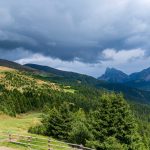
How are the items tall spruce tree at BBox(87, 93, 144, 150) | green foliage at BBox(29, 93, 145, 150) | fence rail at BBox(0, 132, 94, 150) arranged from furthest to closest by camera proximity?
tall spruce tree at BBox(87, 93, 144, 150)
green foliage at BBox(29, 93, 145, 150)
fence rail at BBox(0, 132, 94, 150)

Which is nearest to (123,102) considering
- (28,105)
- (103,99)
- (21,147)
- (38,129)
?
(103,99)

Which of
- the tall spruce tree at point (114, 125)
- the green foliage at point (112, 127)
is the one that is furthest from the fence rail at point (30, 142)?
the tall spruce tree at point (114, 125)

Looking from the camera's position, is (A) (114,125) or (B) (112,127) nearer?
(B) (112,127)

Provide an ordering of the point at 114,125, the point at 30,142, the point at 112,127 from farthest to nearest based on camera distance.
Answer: the point at 114,125, the point at 112,127, the point at 30,142

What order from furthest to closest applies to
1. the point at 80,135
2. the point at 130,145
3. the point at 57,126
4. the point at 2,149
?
1. the point at 57,126
2. the point at 80,135
3. the point at 130,145
4. the point at 2,149

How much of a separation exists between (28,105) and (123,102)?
134m

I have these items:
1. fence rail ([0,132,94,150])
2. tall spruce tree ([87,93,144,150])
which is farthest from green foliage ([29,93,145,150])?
fence rail ([0,132,94,150])

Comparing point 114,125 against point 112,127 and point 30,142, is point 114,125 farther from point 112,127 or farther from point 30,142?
point 30,142

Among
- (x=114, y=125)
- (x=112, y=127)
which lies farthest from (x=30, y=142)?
(x=114, y=125)

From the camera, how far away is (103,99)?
6544cm

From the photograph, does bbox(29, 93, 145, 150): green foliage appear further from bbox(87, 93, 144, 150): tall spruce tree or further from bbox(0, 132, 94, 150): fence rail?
bbox(0, 132, 94, 150): fence rail

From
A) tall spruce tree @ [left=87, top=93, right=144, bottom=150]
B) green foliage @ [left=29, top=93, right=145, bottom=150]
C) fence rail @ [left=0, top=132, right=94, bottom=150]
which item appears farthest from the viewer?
tall spruce tree @ [left=87, top=93, right=144, bottom=150]

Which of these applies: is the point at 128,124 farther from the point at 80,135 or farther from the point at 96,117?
the point at 80,135

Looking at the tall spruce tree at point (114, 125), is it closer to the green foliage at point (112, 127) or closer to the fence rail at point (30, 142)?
the green foliage at point (112, 127)
